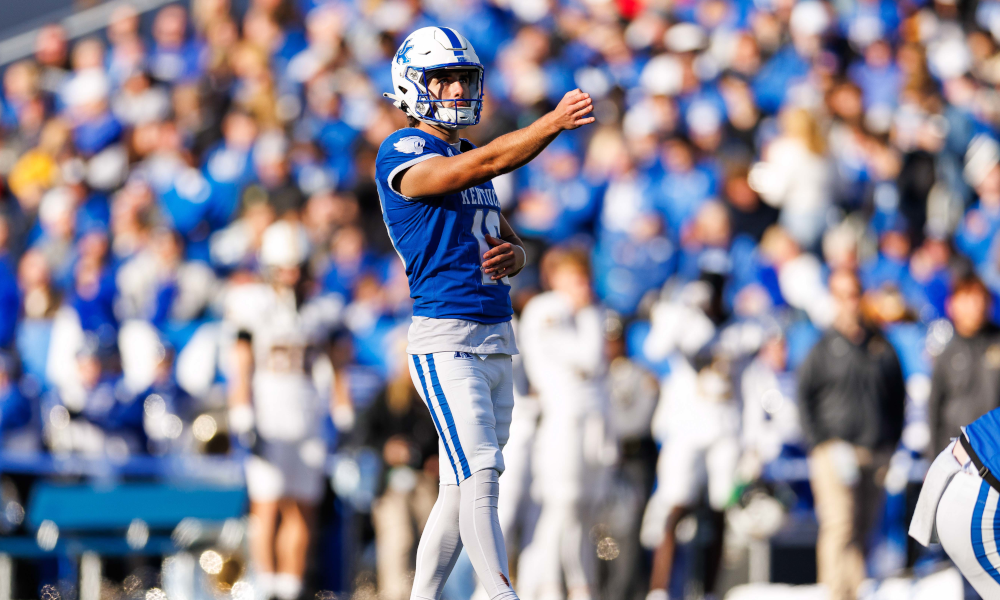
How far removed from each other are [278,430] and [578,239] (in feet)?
10.1

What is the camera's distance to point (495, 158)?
14.4ft

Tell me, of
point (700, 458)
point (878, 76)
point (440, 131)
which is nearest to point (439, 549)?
point (440, 131)

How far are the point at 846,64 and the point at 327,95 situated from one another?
17.9ft

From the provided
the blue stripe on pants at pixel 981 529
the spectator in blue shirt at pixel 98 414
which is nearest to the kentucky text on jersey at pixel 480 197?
the blue stripe on pants at pixel 981 529

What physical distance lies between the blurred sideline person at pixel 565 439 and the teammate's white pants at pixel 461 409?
4049mm

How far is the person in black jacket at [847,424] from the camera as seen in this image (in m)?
8.77

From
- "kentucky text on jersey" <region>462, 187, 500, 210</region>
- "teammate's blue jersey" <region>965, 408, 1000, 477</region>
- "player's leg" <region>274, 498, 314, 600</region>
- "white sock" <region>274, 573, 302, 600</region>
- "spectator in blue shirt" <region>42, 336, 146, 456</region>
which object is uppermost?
"kentucky text on jersey" <region>462, 187, 500, 210</region>

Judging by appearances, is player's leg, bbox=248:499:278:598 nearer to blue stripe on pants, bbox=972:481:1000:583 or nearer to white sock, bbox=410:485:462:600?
white sock, bbox=410:485:462:600

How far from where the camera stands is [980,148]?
12320 mm

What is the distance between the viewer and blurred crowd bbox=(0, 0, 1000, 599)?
9.05 m

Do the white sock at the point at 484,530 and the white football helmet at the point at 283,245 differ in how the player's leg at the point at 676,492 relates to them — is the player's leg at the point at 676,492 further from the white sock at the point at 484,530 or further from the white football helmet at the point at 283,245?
the white sock at the point at 484,530

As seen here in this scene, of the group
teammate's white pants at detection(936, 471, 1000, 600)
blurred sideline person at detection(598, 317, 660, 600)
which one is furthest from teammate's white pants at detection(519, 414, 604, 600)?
teammate's white pants at detection(936, 471, 1000, 600)

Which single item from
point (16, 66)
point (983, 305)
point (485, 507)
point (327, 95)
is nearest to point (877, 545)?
point (983, 305)

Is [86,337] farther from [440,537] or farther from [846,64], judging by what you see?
[846,64]
